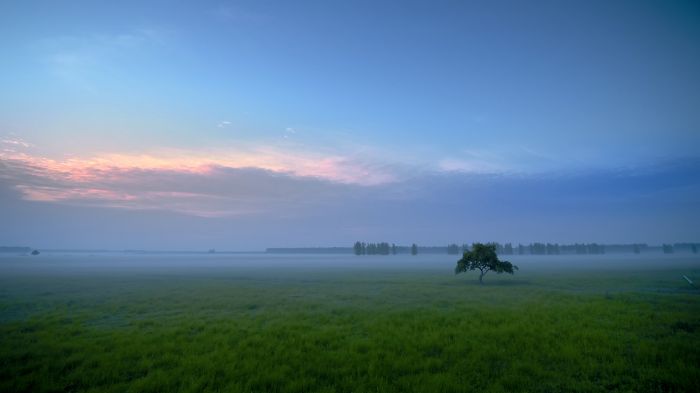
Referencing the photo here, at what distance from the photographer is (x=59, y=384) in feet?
45.8

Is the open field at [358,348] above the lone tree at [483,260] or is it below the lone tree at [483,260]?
below

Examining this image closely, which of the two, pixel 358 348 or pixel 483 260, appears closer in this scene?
pixel 358 348

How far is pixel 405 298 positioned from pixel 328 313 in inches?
551

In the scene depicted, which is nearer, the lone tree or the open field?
the open field

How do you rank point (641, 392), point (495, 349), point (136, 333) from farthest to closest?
point (136, 333) → point (495, 349) → point (641, 392)

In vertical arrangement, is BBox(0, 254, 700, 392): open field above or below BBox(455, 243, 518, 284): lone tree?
below

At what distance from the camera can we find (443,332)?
2230cm

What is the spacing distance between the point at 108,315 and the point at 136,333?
10826 millimetres

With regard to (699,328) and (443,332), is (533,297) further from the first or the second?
(443,332)

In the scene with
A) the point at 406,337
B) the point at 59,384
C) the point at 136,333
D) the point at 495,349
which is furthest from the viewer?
the point at 136,333

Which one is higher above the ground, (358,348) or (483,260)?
(483,260)

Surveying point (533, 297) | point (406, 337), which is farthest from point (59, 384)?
point (533, 297)

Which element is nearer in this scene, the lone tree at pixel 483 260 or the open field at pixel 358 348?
the open field at pixel 358 348

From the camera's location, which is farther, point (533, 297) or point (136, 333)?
point (533, 297)
